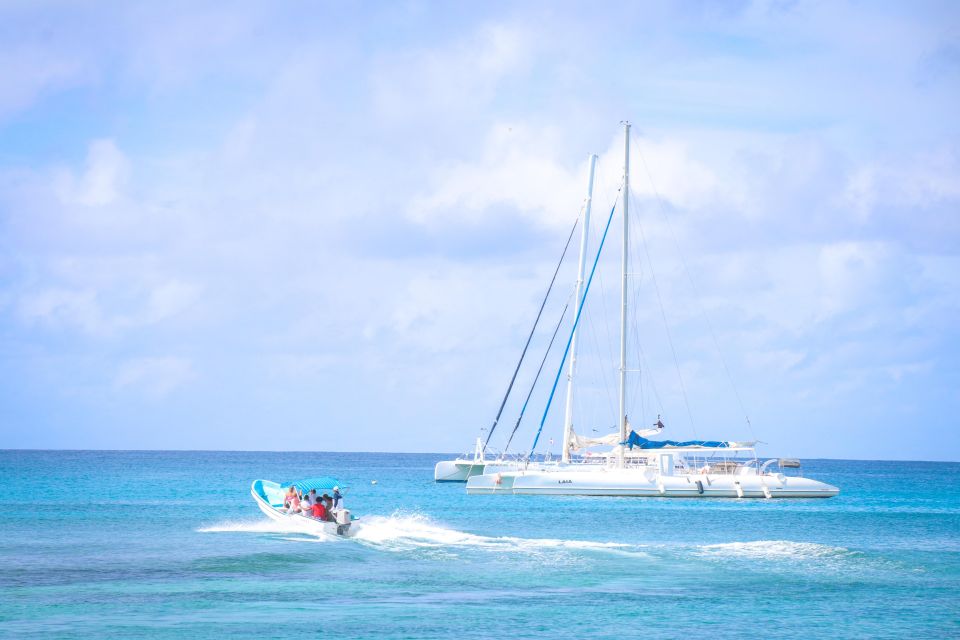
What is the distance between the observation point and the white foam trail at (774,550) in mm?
34438

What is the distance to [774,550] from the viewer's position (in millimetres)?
35531

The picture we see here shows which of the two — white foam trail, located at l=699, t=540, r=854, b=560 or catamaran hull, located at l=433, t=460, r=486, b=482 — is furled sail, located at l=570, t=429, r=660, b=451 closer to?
catamaran hull, located at l=433, t=460, r=486, b=482

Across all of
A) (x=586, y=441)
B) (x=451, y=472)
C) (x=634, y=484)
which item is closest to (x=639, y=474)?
(x=634, y=484)

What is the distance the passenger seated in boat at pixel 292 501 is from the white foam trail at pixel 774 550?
558 inches

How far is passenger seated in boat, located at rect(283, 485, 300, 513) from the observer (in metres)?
39.8

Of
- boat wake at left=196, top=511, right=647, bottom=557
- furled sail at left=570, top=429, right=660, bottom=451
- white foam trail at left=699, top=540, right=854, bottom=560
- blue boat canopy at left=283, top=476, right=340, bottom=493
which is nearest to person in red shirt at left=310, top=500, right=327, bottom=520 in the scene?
boat wake at left=196, top=511, right=647, bottom=557

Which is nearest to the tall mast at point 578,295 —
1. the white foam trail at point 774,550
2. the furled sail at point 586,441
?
the furled sail at point 586,441

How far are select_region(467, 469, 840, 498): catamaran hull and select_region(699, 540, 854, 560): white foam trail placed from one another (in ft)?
63.9

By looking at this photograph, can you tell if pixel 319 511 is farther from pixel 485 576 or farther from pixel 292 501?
pixel 485 576

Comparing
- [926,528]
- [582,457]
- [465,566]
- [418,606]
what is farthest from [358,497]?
[418,606]

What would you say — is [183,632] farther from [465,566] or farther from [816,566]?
[816,566]

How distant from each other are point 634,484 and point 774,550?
71.7 feet

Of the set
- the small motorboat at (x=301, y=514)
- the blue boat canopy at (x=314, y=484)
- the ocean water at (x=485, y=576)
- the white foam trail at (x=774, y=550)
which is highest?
the blue boat canopy at (x=314, y=484)

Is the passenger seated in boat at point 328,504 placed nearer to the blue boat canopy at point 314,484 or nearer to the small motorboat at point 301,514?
the small motorboat at point 301,514
